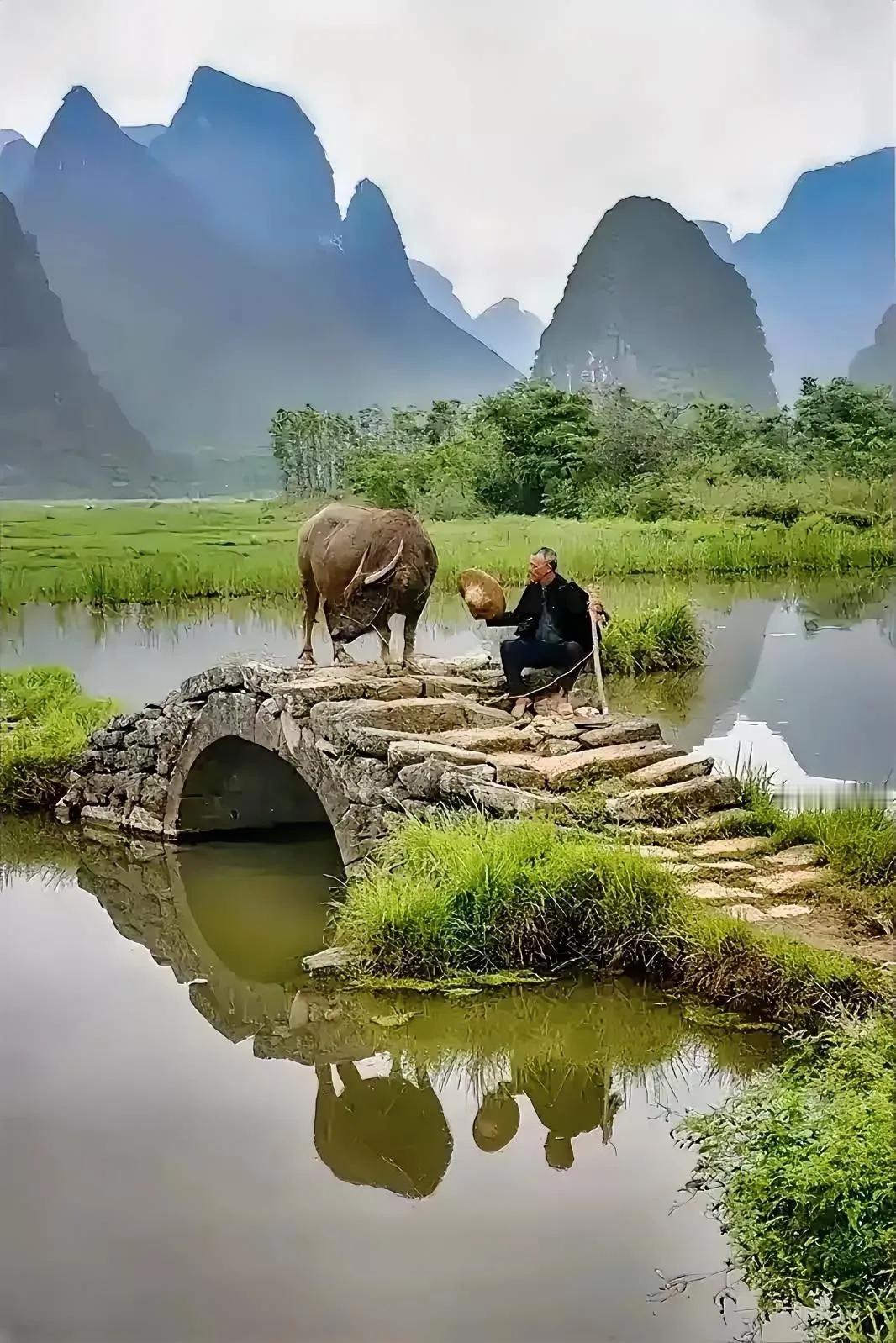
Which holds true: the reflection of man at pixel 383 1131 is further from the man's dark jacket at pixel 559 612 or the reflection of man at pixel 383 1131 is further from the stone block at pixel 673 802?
the man's dark jacket at pixel 559 612

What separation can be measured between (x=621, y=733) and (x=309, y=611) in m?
1.36

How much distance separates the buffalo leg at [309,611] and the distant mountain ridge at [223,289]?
2.08 feet

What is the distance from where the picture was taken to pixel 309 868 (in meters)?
5.77

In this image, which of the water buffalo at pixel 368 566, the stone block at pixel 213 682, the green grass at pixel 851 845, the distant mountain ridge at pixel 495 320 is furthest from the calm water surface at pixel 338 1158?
the distant mountain ridge at pixel 495 320

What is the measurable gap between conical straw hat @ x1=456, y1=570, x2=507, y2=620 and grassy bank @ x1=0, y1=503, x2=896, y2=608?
37 cm

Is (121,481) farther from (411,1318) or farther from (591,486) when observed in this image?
(411,1318)

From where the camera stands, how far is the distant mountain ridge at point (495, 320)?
489cm

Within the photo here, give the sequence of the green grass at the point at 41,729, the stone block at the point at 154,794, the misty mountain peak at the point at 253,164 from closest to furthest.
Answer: the misty mountain peak at the point at 253,164, the stone block at the point at 154,794, the green grass at the point at 41,729

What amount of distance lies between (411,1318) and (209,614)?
413cm

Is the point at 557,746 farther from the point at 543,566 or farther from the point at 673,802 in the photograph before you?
the point at 543,566

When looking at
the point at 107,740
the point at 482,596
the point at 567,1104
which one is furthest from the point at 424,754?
the point at 107,740

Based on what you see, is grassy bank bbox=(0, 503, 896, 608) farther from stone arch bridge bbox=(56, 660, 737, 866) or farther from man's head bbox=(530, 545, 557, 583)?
stone arch bridge bbox=(56, 660, 737, 866)

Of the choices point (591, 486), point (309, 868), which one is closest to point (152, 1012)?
point (309, 868)

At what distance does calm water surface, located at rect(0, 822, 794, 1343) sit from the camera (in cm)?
255
